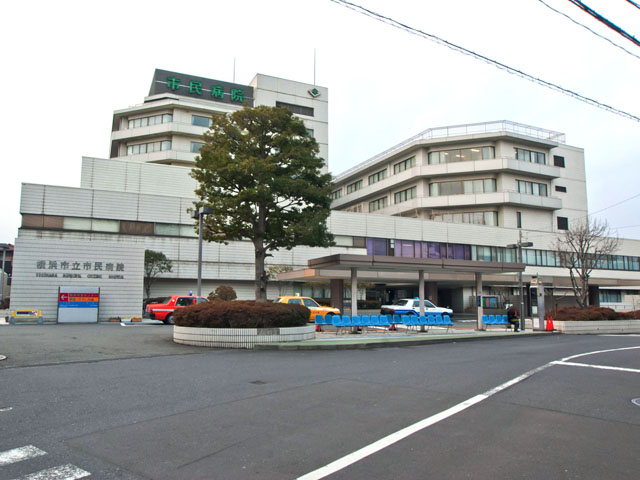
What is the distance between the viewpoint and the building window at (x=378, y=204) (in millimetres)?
63781

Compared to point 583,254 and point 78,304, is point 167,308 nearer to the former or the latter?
point 78,304

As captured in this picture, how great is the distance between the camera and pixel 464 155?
55.7m

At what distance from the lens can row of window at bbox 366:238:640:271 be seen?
49.5 meters

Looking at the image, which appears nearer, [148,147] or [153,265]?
A: [153,265]

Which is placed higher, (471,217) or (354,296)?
(471,217)

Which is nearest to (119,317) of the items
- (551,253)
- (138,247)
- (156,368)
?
(138,247)

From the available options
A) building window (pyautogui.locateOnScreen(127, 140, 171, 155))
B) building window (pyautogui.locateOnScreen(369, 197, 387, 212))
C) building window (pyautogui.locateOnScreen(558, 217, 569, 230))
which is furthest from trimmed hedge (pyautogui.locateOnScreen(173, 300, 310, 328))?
building window (pyautogui.locateOnScreen(558, 217, 569, 230))

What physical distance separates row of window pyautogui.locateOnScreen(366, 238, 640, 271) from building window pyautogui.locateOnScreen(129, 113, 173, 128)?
92.4 feet

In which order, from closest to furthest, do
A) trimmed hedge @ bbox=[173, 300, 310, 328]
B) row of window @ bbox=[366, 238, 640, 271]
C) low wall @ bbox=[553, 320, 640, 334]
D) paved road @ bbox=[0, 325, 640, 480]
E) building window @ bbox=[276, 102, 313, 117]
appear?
1. paved road @ bbox=[0, 325, 640, 480]
2. trimmed hedge @ bbox=[173, 300, 310, 328]
3. low wall @ bbox=[553, 320, 640, 334]
4. row of window @ bbox=[366, 238, 640, 271]
5. building window @ bbox=[276, 102, 313, 117]

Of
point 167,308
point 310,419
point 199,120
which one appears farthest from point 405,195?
point 310,419

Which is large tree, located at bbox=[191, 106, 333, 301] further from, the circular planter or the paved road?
the paved road

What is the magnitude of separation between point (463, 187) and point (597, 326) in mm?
31636

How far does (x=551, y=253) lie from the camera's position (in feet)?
185

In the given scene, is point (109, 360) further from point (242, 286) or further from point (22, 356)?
point (242, 286)
